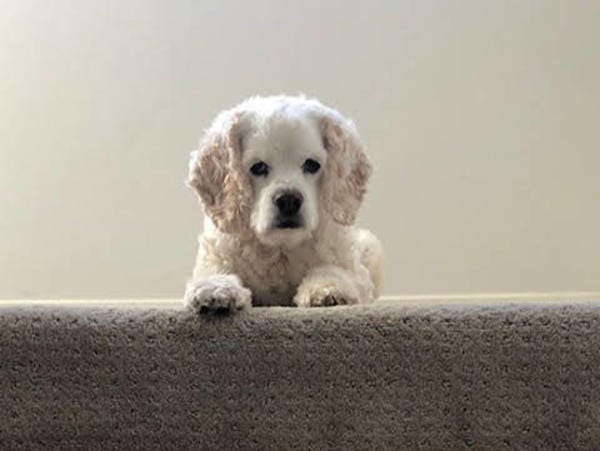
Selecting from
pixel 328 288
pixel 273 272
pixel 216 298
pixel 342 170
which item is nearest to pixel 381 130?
pixel 342 170

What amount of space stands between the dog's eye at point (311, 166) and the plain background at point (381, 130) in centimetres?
96

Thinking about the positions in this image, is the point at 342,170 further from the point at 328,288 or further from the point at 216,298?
the point at 216,298

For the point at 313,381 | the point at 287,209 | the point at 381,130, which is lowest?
the point at 313,381

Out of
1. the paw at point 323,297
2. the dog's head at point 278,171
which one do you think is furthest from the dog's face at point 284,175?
the paw at point 323,297

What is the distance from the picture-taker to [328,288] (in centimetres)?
123

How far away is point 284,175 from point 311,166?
0.06 meters

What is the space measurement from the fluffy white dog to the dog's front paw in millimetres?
278

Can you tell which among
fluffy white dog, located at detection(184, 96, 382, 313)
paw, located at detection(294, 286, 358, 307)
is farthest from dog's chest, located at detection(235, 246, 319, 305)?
paw, located at detection(294, 286, 358, 307)

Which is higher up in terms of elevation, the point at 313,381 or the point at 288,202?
the point at 288,202

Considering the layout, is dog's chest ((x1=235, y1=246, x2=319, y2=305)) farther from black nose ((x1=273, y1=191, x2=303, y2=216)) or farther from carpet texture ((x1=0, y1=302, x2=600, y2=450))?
carpet texture ((x1=0, y1=302, x2=600, y2=450))

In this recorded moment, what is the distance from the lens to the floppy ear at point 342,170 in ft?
4.65

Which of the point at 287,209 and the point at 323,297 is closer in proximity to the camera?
the point at 323,297

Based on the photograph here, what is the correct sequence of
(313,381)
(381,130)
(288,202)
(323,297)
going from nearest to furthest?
1. (313,381)
2. (323,297)
3. (288,202)
4. (381,130)

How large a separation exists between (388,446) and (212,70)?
1.67 meters
